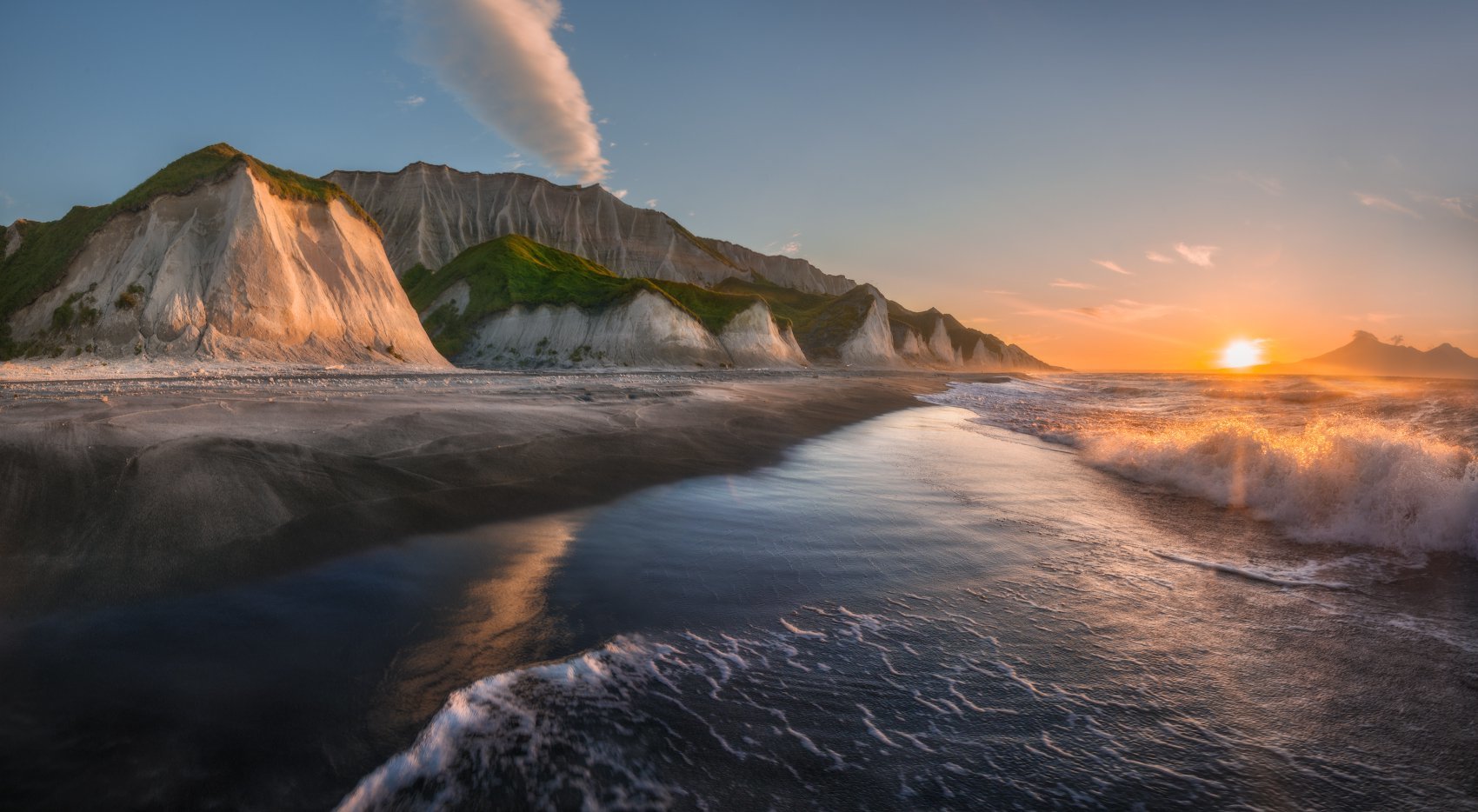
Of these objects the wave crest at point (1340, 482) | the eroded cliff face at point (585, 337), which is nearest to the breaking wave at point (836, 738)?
the wave crest at point (1340, 482)

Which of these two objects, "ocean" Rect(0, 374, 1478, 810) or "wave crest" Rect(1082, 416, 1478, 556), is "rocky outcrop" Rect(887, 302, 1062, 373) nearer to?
"wave crest" Rect(1082, 416, 1478, 556)

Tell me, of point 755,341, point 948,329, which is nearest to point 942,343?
point 948,329

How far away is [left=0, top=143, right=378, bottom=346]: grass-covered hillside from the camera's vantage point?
872 inches

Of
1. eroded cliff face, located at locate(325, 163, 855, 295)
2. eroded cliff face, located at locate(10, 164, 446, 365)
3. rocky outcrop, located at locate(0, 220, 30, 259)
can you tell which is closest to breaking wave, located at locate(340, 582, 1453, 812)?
eroded cliff face, located at locate(10, 164, 446, 365)

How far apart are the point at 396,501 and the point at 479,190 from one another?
115420mm

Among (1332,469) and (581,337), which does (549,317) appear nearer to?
(581,337)

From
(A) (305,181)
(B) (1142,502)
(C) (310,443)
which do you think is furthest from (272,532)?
(A) (305,181)

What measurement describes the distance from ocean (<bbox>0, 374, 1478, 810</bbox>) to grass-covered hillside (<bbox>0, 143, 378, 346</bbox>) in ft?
96.3

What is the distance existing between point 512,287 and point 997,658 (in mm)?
54348

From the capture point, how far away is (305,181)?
97.8 feet

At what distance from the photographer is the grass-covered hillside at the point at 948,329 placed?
11431 centimetres

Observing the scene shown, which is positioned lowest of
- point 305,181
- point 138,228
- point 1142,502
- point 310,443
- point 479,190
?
point 1142,502

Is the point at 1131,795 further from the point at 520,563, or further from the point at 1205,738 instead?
the point at 520,563

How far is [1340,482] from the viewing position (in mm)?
7383
